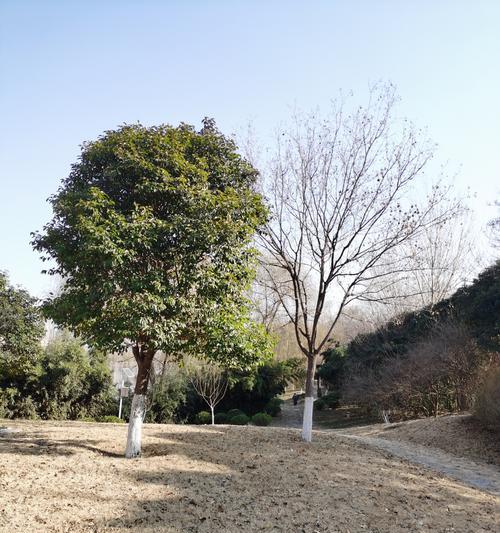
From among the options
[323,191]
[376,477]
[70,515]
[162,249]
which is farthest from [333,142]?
[70,515]

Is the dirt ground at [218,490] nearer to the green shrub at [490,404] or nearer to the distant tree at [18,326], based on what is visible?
the green shrub at [490,404]

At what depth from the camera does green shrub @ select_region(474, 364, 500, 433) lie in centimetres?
1111

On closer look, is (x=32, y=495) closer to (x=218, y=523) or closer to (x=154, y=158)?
(x=218, y=523)

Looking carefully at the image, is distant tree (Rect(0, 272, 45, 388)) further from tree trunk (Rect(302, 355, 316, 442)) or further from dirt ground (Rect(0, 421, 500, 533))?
tree trunk (Rect(302, 355, 316, 442))

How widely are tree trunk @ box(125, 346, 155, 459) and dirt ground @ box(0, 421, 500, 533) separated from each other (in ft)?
0.85

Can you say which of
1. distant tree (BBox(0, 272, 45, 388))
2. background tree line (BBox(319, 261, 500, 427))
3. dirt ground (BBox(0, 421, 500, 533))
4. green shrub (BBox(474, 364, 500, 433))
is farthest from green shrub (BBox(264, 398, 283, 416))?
dirt ground (BBox(0, 421, 500, 533))

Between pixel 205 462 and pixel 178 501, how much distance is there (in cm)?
172

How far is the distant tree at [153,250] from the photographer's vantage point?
6.37m

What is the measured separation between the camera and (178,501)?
17.2 ft

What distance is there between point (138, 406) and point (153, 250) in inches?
101

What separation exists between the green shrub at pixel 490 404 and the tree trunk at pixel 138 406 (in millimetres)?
8665

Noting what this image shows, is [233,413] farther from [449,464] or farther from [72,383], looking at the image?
[449,464]

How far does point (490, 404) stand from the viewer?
11.3 metres

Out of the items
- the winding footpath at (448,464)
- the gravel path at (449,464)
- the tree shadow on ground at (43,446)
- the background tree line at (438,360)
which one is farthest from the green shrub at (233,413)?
the tree shadow on ground at (43,446)
